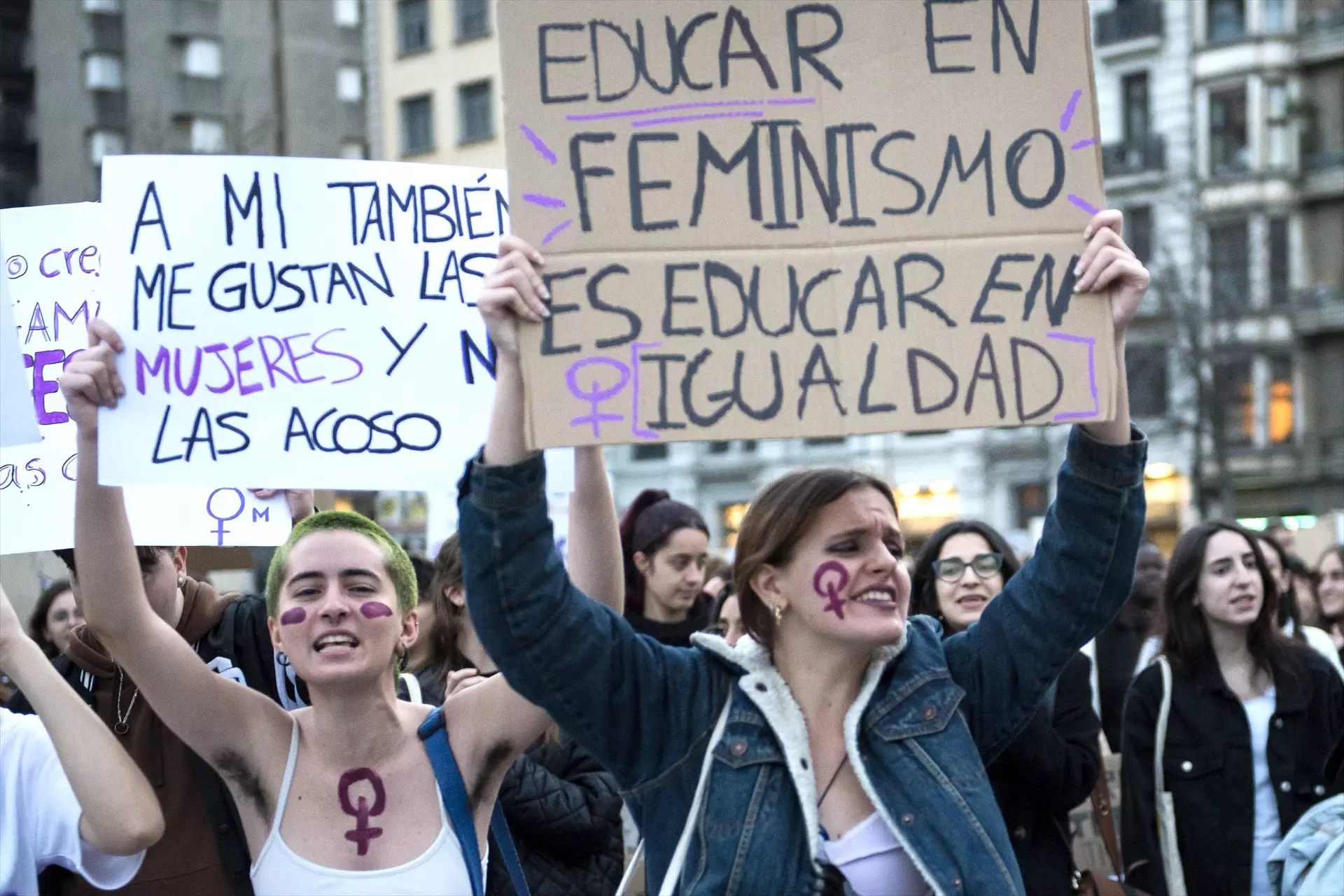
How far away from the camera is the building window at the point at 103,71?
120ft

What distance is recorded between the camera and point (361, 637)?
3225 millimetres

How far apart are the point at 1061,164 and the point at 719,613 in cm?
306

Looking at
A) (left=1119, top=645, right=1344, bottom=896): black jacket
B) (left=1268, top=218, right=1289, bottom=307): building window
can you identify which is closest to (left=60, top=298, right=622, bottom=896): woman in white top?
(left=1119, top=645, right=1344, bottom=896): black jacket

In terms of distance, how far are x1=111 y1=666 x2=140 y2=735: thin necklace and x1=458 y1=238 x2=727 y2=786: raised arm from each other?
A: 123 cm

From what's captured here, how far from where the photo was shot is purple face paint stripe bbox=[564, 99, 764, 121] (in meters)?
2.86

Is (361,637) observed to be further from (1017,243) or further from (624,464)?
(624,464)

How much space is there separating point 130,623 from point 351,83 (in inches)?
1575

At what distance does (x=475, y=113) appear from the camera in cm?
Answer: 4156

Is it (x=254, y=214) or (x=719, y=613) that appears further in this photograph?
(x=719, y=613)

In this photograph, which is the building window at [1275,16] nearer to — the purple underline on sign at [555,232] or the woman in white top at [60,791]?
the purple underline on sign at [555,232]

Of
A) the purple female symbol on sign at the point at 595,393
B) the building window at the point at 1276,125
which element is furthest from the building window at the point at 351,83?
the purple female symbol on sign at the point at 595,393

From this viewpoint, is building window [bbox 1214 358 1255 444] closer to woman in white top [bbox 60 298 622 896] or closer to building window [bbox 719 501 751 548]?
building window [bbox 719 501 751 548]

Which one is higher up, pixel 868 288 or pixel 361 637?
pixel 868 288

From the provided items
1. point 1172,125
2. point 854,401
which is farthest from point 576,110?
point 1172,125
